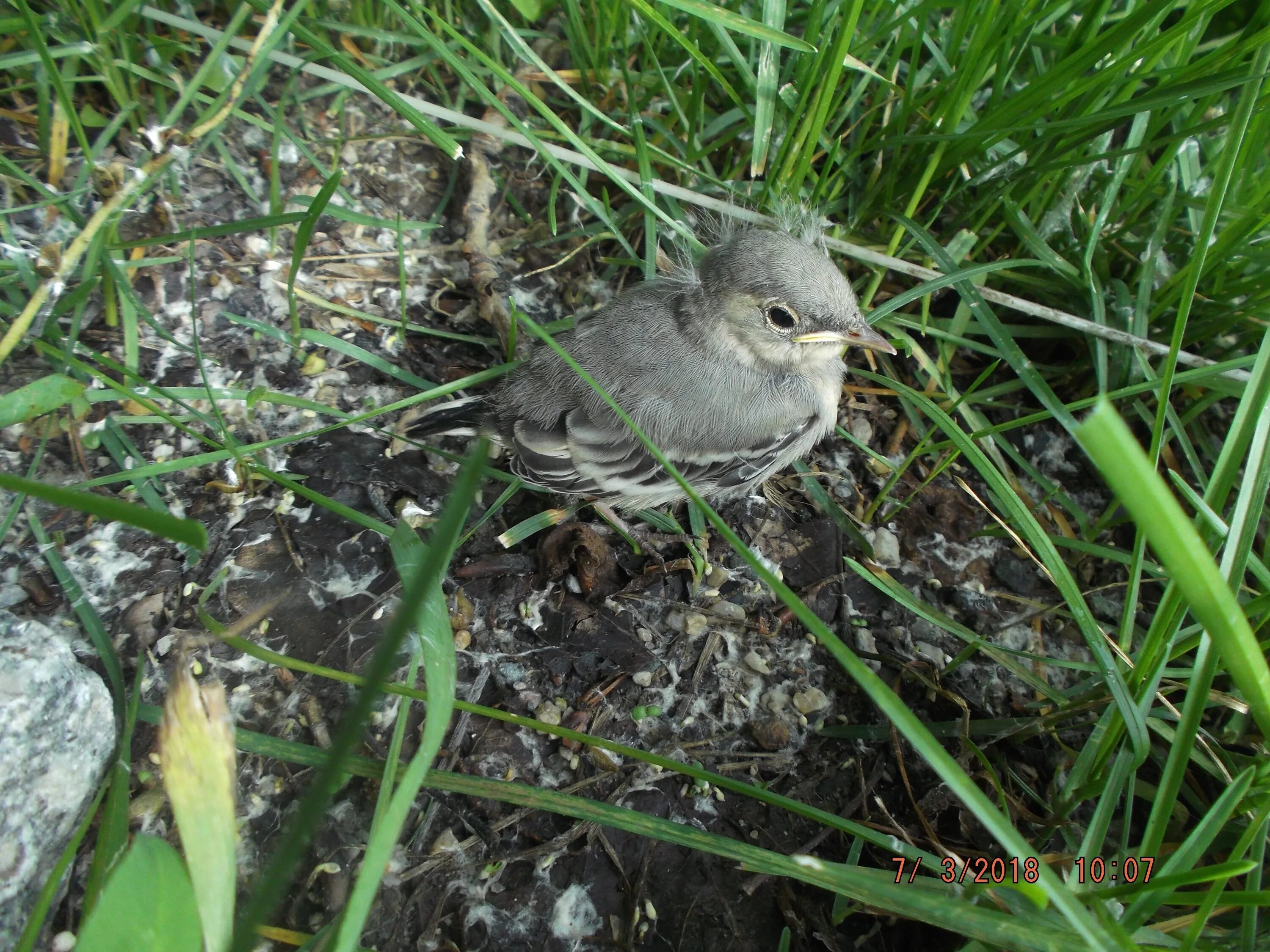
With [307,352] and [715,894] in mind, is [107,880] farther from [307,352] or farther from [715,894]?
[307,352]

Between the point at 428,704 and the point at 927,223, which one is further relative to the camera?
the point at 927,223

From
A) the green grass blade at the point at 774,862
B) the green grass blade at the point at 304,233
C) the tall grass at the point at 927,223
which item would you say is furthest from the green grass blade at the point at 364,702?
the green grass blade at the point at 304,233

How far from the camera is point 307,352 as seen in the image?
7.66 ft

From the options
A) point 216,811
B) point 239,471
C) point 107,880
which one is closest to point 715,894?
point 216,811

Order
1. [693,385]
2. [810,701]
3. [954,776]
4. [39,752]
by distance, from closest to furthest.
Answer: [954,776]
[39,752]
[810,701]
[693,385]

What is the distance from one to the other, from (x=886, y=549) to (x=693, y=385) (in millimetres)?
810

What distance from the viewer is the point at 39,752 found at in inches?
59.3

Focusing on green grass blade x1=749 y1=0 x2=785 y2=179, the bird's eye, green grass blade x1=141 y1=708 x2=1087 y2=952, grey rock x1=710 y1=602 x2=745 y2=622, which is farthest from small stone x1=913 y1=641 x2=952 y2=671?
green grass blade x1=749 y1=0 x2=785 y2=179

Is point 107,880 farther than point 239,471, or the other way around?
point 239,471

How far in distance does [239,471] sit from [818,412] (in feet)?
5.43

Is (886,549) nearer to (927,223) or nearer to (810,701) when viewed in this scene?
(810,701)

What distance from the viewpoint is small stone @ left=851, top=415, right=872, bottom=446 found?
253 centimetres
